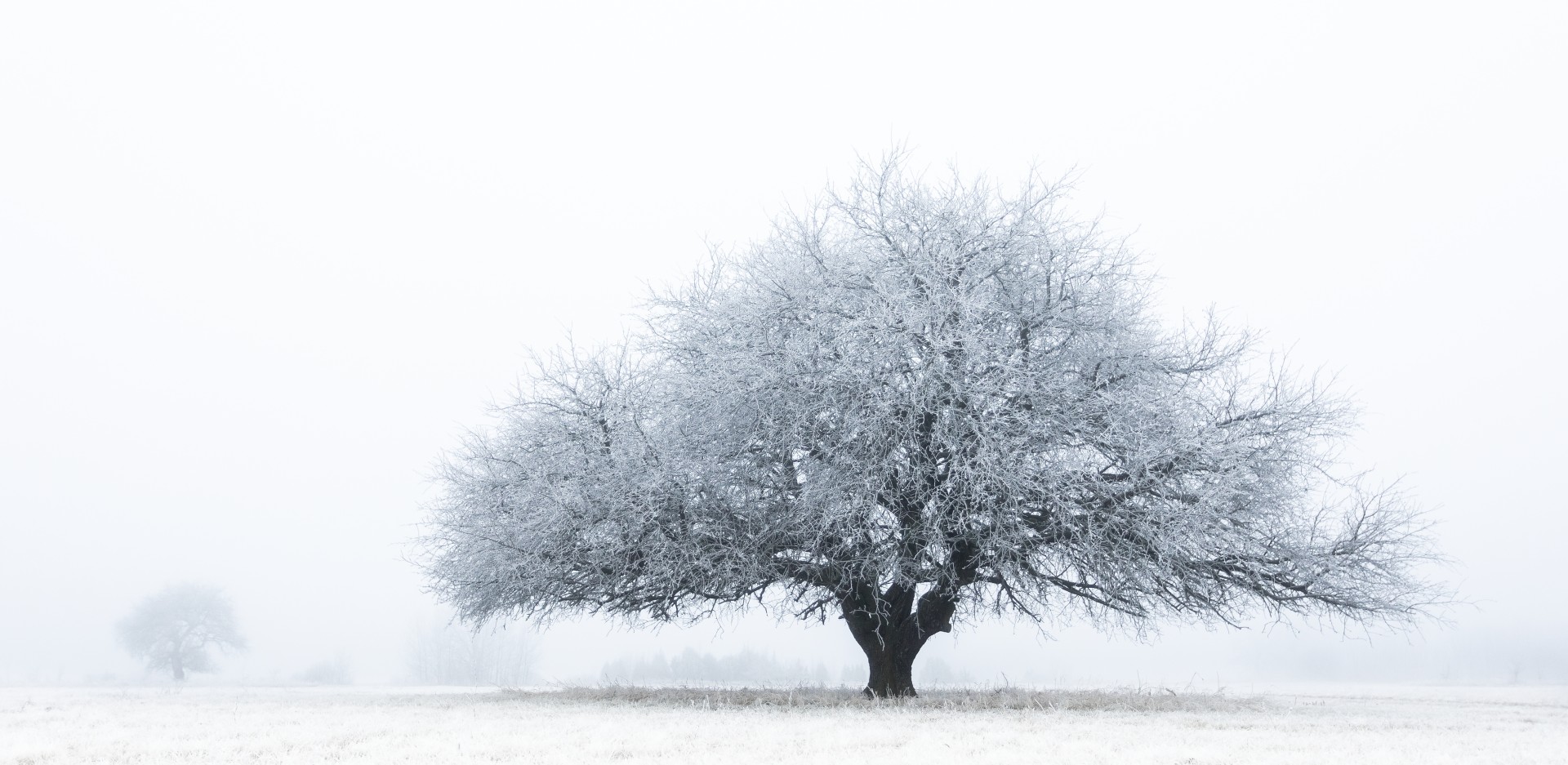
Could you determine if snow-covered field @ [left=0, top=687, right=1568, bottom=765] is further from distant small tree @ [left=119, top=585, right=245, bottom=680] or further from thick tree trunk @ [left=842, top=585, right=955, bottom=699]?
distant small tree @ [left=119, top=585, right=245, bottom=680]

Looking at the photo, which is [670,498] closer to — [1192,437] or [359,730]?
[359,730]

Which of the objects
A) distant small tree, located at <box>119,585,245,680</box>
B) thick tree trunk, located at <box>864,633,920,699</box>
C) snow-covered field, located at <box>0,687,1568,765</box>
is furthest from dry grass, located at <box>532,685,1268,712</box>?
distant small tree, located at <box>119,585,245,680</box>

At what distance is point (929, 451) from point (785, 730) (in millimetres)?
5257

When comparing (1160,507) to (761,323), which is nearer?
(1160,507)

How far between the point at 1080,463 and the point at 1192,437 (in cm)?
158

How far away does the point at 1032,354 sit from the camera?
15.5 m

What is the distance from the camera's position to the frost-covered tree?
553 inches

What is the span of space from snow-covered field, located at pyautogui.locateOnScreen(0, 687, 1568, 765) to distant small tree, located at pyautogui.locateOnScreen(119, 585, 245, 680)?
31588mm

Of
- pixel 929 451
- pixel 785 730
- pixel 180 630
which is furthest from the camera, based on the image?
pixel 180 630

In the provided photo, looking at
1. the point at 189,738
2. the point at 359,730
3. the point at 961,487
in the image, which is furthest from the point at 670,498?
the point at 189,738

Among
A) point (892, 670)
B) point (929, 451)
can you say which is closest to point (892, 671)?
point (892, 670)

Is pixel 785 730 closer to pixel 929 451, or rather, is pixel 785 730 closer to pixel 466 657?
pixel 929 451

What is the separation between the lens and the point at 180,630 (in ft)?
151

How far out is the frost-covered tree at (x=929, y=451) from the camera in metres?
14.1
